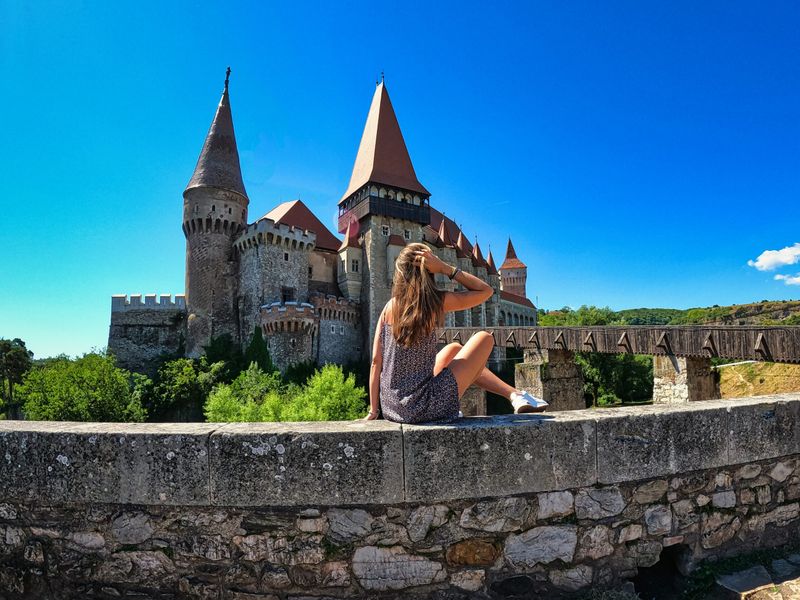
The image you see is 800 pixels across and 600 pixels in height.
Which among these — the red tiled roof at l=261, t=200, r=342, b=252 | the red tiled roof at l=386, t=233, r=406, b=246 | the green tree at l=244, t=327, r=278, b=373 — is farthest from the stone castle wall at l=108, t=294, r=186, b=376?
the red tiled roof at l=386, t=233, r=406, b=246

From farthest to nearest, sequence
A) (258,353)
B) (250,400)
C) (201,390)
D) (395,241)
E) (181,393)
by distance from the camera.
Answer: (395,241), (258,353), (201,390), (181,393), (250,400)

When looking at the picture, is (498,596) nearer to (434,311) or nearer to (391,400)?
(391,400)

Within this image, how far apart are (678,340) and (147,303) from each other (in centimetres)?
3130

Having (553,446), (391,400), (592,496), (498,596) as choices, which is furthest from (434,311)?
(498,596)

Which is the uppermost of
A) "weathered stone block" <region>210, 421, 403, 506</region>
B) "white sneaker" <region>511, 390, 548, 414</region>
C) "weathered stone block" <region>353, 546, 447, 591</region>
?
"white sneaker" <region>511, 390, 548, 414</region>

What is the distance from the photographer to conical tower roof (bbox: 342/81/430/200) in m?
34.3

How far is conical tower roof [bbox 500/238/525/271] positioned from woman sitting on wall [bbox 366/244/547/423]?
192 feet

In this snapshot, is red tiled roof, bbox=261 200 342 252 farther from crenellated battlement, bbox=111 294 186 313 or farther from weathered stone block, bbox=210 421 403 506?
weathered stone block, bbox=210 421 403 506

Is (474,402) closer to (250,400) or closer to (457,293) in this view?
(250,400)

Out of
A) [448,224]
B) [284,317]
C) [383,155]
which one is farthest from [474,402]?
[448,224]

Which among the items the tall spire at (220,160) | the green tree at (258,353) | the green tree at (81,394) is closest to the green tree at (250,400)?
the green tree at (258,353)

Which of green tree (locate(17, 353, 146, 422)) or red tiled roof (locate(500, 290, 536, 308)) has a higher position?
red tiled roof (locate(500, 290, 536, 308))

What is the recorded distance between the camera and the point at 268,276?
28.4 m

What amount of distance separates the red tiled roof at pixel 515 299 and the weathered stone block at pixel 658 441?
46963mm
